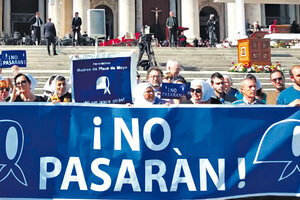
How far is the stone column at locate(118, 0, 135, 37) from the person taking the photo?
33.1m

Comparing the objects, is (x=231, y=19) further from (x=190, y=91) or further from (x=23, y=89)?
(x=23, y=89)

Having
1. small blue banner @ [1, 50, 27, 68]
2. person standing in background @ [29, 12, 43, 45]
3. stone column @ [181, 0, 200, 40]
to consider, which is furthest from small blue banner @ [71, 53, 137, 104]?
stone column @ [181, 0, 200, 40]

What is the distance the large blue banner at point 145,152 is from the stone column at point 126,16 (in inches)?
1136

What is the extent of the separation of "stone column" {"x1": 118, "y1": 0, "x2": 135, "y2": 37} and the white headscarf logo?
93.3 ft

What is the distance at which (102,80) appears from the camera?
17.5ft

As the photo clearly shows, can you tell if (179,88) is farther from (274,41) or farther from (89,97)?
(274,41)

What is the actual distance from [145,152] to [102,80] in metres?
1.00

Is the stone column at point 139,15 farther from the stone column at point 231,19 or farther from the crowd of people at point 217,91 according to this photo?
the crowd of people at point 217,91

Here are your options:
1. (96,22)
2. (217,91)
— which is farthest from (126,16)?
(217,91)

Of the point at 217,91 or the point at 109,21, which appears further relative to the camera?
the point at 109,21

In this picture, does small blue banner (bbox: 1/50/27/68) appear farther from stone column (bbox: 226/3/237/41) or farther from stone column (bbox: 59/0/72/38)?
stone column (bbox: 59/0/72/38)

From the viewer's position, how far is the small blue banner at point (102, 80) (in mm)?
5305

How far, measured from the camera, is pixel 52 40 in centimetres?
1964

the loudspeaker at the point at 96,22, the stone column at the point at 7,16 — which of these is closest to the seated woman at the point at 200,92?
the loudspeaker at the point at 96,22
